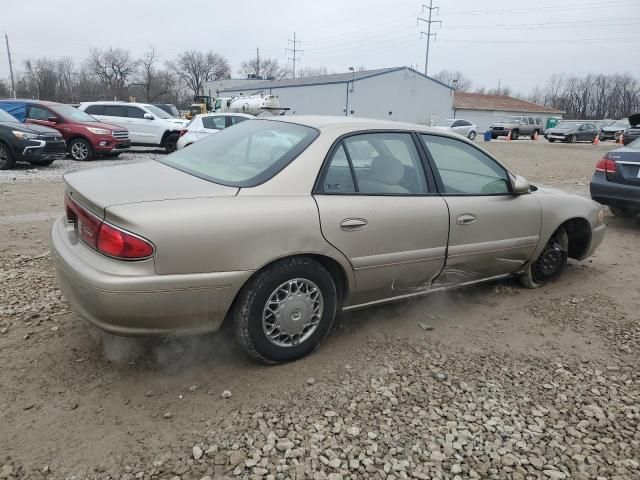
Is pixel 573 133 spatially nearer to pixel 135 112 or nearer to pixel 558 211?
pixel 135 112

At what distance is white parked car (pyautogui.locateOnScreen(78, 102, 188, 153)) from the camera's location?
15828mm

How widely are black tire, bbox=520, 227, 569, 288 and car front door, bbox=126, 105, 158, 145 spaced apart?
13.9 meters

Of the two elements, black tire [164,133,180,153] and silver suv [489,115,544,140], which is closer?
black tire [164,133,180,153]

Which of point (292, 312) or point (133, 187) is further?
point (292, 312)

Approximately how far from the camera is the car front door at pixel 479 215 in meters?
3.66

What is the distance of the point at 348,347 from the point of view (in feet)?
11.0

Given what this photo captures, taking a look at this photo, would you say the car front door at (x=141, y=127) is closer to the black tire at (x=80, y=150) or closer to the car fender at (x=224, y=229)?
Result: the black tire at (x=80, y=150)

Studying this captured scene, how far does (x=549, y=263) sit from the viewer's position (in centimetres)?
458

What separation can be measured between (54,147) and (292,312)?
10.6 m

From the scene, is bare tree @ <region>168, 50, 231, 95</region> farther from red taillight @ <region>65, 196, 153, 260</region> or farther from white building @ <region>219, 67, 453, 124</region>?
red taillight @ <region>65, 196, 153, 260</region>

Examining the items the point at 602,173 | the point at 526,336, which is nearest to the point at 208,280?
the point at 526,336

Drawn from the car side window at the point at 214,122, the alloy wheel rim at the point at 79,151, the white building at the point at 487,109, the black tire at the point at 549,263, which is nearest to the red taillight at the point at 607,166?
the black tire at the point at 549,263

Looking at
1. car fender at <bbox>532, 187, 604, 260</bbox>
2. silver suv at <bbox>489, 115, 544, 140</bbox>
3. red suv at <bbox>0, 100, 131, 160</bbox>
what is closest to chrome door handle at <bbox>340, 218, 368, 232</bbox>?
car fender at <bbox>532, 187, 604, 260</bbox>

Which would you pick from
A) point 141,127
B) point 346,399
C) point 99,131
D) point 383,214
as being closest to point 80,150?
point 99,131
